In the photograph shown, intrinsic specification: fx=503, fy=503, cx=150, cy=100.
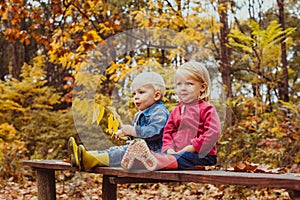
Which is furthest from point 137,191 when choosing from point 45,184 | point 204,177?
point 204,177

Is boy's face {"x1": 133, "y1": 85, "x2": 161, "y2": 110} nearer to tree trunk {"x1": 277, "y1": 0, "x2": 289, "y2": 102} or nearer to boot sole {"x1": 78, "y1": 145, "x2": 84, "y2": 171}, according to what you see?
boot sole {"x1": 78, "y1": 145, "x2": 84, "y2": 171}

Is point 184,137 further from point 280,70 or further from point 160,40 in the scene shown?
point 280,70

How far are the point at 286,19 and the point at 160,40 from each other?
8.91 m

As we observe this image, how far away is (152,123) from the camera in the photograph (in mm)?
2727

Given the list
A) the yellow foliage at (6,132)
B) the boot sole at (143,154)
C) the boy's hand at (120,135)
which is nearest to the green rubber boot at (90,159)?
the boy's hand at (120,135)

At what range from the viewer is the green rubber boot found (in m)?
2.75

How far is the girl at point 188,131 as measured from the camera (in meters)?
2.44

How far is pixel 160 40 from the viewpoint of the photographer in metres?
2.96

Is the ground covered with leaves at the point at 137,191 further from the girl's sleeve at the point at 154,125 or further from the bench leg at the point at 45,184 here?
the girl's sleeve at the point at 154,125

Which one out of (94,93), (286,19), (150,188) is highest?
(286,19)

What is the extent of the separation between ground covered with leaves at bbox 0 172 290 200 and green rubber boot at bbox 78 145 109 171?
8.28ft

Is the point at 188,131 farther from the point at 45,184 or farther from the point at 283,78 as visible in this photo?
the point at 283,78

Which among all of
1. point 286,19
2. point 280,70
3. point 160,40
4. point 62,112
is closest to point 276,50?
point 280,70

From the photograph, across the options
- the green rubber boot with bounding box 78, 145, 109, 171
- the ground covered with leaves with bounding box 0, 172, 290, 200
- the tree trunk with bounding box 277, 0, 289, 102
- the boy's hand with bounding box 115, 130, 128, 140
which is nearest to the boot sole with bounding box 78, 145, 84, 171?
the green rubber boot with bounding box 78, 145, 109, 171
